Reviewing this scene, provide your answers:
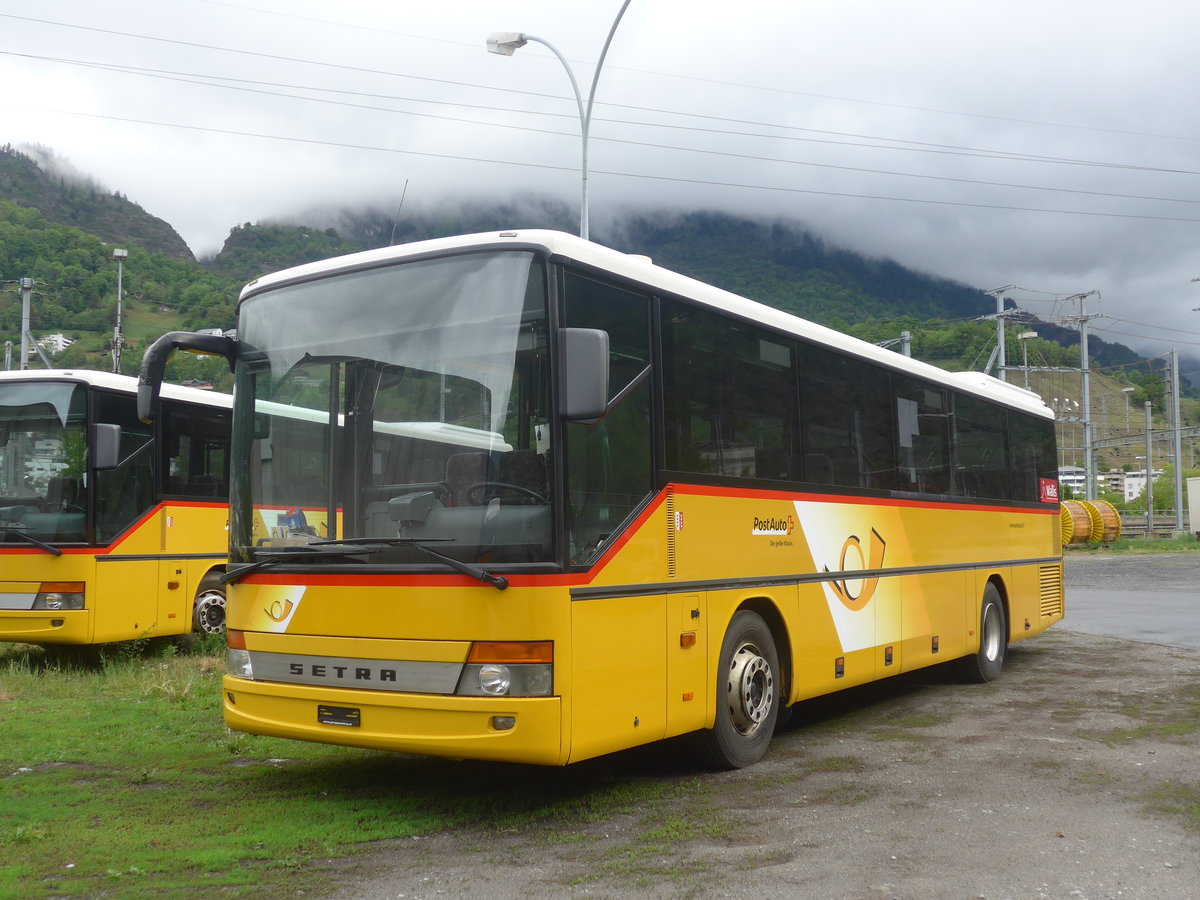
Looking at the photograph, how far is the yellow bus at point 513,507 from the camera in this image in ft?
19.5

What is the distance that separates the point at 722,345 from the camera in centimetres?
778

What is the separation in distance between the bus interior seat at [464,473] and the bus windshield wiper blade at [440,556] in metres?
0.28

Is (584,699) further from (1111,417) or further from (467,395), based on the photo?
(1111,417)

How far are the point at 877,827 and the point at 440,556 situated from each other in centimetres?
268

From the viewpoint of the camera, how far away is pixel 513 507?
5.96m

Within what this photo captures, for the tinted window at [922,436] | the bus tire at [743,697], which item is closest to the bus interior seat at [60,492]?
the bus tire at [743,697]

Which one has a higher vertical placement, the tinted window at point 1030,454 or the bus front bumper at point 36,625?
the tinted window at point 1030,454

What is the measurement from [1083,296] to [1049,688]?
52.1 m

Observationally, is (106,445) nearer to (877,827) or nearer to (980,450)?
(877,827)

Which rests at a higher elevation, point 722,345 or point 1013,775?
point 722,345

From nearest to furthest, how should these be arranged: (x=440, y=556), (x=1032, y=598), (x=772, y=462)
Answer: (x=440, y=556) < (x=772, y=462) < (x=1032, y=598)

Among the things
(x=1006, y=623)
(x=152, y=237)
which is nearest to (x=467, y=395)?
(x=1006, y=623)

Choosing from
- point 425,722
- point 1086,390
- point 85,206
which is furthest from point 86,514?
point 85,206

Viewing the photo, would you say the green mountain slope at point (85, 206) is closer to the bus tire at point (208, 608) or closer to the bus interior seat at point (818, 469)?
the bus tire at point (208, 608)
